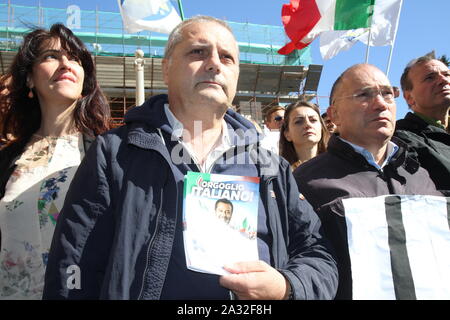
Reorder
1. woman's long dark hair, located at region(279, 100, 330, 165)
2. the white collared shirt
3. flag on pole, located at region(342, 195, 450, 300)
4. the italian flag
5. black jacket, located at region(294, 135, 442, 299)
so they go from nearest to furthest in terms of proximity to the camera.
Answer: the white collared shirt → flag on pole, located at region(342, 195, 450, 300) → black jacket, located at region(294, 135, 442, 299) → woman's long dark hair, located at region(279, 100, 330, 165) → the italian flag

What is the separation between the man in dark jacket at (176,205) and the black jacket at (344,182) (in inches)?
8.4

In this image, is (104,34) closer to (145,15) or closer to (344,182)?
(145,15)

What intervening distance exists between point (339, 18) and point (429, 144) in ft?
12.1

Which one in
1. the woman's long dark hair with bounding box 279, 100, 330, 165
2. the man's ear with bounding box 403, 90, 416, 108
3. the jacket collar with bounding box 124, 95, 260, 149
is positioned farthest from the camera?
the woman's long dark hair with bounding box 279, 100, 330, 165

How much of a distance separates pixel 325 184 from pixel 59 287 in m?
1.66

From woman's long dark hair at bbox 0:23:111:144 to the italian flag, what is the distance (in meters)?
4.12

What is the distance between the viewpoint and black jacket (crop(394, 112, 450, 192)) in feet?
8.89

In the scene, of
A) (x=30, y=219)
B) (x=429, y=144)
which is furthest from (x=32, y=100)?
(x=429, y=144)

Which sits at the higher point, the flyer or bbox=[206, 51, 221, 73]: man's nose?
bbox=[206, 51, 221, 73]: man's nose

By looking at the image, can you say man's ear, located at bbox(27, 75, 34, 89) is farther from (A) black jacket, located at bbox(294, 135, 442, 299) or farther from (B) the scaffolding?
(B) the scaffolding

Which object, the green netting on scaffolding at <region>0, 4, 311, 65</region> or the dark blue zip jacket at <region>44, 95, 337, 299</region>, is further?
the green netting on scaffolding at <region>0, 4, 311, 65</region>

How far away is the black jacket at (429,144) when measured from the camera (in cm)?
271

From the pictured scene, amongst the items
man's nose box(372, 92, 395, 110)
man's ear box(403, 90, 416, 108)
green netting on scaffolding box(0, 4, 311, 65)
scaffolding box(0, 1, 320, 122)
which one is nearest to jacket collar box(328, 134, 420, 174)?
man's nose box(372, 92, 395, 110)

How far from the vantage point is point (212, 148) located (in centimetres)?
213
